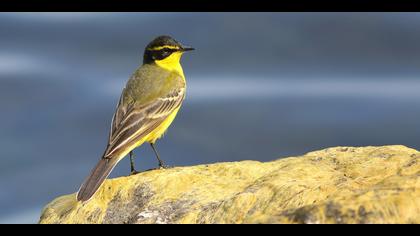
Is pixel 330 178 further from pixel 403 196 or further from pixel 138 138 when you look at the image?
pixel 138 138

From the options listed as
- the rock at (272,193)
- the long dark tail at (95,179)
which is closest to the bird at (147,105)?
the long dark tail at (95,179)

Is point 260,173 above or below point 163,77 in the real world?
below

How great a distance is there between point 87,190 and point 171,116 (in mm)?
2609

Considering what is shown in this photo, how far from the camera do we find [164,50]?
10.7 meters

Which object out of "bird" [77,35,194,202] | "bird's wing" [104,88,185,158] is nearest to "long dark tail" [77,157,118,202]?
"bird" [77,35,194,202]

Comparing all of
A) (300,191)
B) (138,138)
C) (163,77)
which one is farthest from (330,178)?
(163,77)

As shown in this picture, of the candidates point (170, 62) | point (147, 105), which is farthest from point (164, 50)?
point (147, 105)

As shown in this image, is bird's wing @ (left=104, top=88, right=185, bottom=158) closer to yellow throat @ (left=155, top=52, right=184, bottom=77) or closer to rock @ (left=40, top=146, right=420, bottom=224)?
yellow throat @ (left=155, top=52, right=184, bottom=77)

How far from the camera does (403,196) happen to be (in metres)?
5.69

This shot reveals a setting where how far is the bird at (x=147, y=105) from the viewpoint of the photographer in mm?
8953

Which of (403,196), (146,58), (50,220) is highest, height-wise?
(146,58)

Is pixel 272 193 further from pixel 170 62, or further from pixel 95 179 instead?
pixel 170 62

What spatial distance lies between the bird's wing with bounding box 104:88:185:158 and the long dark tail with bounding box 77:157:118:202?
0.47 ft

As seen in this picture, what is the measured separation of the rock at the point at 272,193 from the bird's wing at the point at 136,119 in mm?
1055
